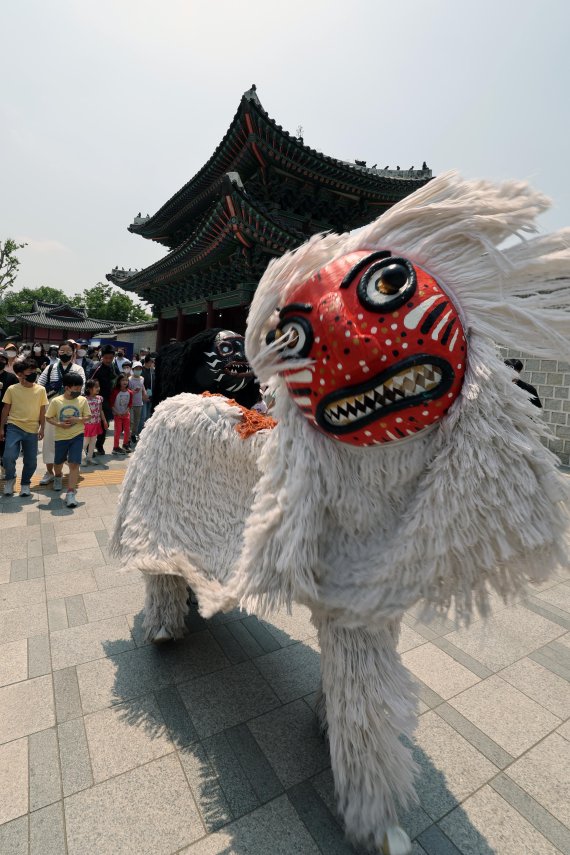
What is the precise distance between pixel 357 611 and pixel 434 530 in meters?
0.30

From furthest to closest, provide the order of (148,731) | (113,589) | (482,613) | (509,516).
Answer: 1. (113,589)
2. (148,731)
3. (482,613)
4. (509,516)

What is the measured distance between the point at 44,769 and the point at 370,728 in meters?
1.21

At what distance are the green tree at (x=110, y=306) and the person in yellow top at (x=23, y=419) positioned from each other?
3717 cm

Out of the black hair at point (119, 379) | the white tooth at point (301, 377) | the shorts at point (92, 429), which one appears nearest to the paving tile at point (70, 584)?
the white tooth at point (301, 377)

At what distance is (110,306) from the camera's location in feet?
127

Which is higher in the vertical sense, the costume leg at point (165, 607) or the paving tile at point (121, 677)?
the costume leg at point (165, 607)

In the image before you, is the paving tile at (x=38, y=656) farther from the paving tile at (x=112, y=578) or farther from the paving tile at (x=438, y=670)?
the paving tile at (x=438, y=670)

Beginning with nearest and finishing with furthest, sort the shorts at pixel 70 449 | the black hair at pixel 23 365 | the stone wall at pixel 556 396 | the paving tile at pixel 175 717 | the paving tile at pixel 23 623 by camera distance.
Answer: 1. the paving tile at pixel 175 717
2. the paving tile at pixel 23 623
3. the black hair at pixel 23 365
4. the shorts at pixel 70 449
5. the stone wall at pixel 556 396

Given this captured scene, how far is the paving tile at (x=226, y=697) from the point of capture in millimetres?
1718

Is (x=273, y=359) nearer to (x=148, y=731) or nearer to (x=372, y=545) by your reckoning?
(x=372, y=545)

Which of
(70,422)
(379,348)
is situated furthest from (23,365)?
(379,348)

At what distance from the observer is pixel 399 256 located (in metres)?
0.96

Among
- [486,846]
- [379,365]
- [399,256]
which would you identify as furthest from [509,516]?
[486,846]

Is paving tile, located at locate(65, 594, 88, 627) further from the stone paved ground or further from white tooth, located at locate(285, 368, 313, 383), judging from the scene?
white tooth, located at locate(285, 368, 313, 383)
